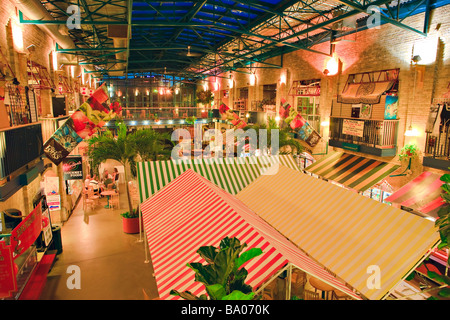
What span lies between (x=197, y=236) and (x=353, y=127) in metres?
10.2

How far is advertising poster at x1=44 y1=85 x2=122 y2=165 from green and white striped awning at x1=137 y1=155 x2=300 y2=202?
6.85 ft

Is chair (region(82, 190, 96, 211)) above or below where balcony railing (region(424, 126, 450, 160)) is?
below

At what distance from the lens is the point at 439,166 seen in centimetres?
934

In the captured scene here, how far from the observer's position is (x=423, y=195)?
9.58 m

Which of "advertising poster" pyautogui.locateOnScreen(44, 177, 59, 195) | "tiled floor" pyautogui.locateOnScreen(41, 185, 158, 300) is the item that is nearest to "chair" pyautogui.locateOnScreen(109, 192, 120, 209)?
"tiled floor" pyautogui.locateOnScreen(41, 185, 158, 300)

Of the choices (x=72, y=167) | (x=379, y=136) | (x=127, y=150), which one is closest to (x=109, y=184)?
(x=72, y=167)

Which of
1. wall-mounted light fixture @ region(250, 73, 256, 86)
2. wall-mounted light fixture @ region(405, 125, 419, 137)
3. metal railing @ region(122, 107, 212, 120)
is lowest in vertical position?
wall-mounted light fixture @ region(405, 125, 419, 137)

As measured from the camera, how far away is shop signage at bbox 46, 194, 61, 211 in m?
11.7

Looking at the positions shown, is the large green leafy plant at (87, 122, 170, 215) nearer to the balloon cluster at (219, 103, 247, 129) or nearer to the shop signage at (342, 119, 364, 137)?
the balloon cluster at (219, 103, 247, 129)

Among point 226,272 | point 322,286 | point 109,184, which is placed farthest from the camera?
point 109,184

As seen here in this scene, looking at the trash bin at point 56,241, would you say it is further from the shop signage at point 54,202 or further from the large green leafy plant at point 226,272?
the large green leafy plant at point 226,272

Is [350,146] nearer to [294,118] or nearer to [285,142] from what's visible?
[294,118]

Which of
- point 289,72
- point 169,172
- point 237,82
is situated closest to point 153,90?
point 237,82

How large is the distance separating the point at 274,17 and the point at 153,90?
27977 millimetres
